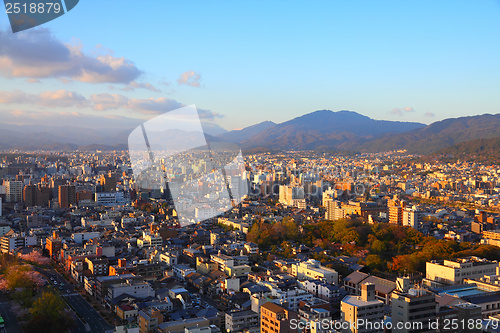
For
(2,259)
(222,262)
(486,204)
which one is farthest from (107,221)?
(486,204)

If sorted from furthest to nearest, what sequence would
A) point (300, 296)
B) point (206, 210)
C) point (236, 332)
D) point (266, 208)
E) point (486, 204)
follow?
point (486, 204), point (266, 208), point (206, 210), point (300, 296), point (236, 332)

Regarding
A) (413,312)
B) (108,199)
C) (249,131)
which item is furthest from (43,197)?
(249,131)

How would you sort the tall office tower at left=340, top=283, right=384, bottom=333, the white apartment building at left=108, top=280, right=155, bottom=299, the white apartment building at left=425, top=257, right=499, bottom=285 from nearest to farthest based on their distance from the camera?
the tall office tower at left=340, top=283, right=384, bottom=333 → the white apartment building at left=108, top=280, right=155, bottom=299 → the white apartment building at left=425, top=257, right=499, bottom=285

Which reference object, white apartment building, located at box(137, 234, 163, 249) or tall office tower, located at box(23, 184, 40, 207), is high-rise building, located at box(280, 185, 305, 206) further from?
tall office tower, located at box(23, 184, 40, 207)

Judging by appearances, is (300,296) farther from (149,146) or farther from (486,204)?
(486,204)

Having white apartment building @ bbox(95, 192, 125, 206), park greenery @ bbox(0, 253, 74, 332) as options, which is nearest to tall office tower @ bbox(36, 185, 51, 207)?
white apartment building @ bbox(95, 192, 125, 206)

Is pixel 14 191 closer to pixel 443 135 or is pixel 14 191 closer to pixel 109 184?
pixel 109 184

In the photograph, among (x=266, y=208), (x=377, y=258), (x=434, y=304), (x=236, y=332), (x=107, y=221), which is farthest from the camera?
(x=266, y=208)
